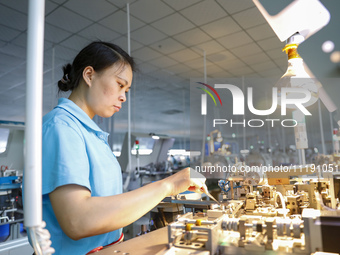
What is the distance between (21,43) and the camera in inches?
162

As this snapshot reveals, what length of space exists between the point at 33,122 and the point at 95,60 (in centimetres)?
55

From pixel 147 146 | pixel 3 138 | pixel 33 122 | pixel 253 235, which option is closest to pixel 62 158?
pixel 33 122

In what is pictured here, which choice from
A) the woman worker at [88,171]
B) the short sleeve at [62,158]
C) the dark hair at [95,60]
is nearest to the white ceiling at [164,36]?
the dark hair at [95,60]

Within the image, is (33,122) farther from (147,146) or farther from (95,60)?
(147,146)

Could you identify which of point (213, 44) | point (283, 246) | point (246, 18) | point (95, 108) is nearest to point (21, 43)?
point (213, 44)

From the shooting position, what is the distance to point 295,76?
1.39 metres

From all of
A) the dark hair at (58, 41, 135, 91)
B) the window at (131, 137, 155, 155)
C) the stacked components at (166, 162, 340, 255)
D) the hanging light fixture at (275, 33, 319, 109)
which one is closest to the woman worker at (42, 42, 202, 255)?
the dark hair at (58, 41, 135, 91)

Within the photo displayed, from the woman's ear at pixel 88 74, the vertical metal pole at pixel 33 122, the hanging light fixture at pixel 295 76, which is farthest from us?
the hanging light fixture at pixel 295 76

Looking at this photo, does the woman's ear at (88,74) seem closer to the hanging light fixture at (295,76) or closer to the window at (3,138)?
the hanging light fixture at (295,76)

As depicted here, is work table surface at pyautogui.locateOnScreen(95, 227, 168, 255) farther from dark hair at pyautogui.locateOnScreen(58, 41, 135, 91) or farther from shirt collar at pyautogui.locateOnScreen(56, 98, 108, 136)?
dark hair at pyautogui.locateOnScreen(58, 41, 135, 91)

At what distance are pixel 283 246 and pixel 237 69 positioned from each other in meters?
5.09

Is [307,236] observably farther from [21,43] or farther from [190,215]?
[21,43]

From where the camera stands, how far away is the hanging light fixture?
136cm

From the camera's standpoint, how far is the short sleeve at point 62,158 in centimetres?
70
